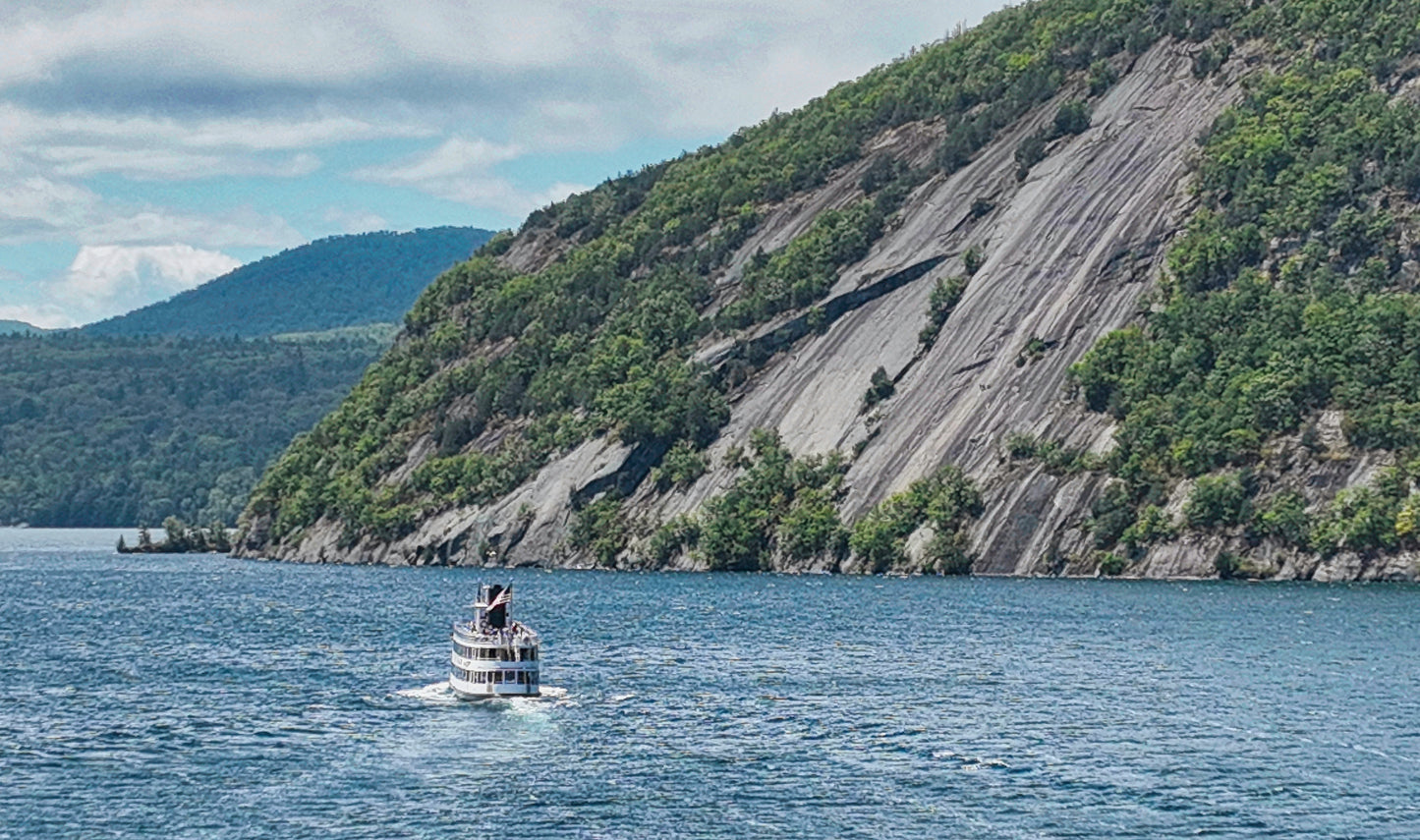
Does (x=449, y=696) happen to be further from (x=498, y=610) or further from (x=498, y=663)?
(x=498, y=610)

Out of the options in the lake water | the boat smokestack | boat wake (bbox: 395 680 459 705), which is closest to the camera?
the lake water

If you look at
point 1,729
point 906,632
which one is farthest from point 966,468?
point 1,729

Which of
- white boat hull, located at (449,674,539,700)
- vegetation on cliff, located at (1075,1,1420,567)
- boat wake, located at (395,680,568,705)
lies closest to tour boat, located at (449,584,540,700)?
white boat hull, located at (449,674,539,700)

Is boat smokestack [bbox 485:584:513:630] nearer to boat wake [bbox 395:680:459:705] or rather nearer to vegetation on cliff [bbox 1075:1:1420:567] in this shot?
boat wake [bbox 395:680:459:705]

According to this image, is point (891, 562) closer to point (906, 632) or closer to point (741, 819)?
point (906, 632)

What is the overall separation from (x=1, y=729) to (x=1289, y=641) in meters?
68.6

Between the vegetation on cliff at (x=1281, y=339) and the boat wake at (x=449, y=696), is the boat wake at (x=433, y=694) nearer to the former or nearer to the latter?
the boat wake at (x=449, y=696)

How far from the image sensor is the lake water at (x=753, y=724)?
7288 centimetres

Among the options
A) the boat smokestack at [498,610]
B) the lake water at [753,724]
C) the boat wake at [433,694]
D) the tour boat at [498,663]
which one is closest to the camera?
the lake water at [753,724]

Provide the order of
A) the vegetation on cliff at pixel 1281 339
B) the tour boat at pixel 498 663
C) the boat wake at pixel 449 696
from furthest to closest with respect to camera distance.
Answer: the vegetation on cliff at pixel 1281 339
the tour boat at pixel 498 663
the boat wake at pixel 449 696

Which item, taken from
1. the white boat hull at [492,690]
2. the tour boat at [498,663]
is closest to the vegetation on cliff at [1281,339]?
the tour boat at [498,663]

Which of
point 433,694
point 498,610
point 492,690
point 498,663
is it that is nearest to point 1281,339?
point 498,610

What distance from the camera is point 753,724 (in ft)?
300

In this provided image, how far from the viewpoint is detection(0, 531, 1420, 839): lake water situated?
239 ft
